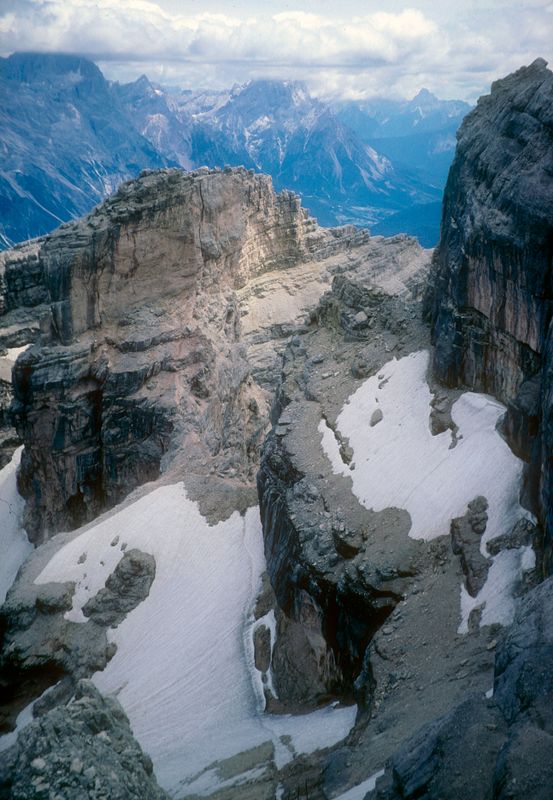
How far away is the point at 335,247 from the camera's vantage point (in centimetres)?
9088

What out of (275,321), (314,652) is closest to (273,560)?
(314,652)

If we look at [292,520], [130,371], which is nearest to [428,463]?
[292,520]

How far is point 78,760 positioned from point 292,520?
16251 millimetres

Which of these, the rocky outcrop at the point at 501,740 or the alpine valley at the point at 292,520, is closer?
the rocky outcrop at the point at 501,740

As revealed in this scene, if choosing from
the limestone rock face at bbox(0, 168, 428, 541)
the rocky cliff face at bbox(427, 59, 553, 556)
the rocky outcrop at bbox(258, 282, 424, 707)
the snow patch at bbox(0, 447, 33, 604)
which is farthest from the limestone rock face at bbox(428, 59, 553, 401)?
the snow patch at bbox(0, 447, 33, 604)

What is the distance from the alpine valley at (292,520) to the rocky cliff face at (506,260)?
0.46 feet

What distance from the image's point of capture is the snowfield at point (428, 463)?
2403cm

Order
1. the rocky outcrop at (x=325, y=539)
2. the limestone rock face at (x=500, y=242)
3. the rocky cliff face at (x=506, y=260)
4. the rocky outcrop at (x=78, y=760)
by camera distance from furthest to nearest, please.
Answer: the rocky outcrop at (x=325, y=539)
the limestone rock face at (x=500, y=242)
the rocky cliff face at (x=506, y=260)
the rocky outcrop at (x=78, y=760)

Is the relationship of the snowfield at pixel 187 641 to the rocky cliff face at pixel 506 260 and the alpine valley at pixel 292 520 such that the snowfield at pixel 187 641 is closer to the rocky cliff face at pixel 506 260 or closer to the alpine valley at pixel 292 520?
the alpine valley at pixel 292 520

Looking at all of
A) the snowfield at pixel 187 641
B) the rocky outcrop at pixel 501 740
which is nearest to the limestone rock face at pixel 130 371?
the snowfield at pixel 187 641

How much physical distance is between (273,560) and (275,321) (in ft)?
157

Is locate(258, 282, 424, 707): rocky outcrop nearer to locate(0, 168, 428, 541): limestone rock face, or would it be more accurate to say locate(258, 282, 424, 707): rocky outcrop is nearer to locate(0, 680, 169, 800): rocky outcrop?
locate(0, 168, 428, 541): limestone rock face

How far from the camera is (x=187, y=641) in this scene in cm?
3497

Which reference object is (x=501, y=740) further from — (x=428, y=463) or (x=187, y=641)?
(x=187, y=641)
